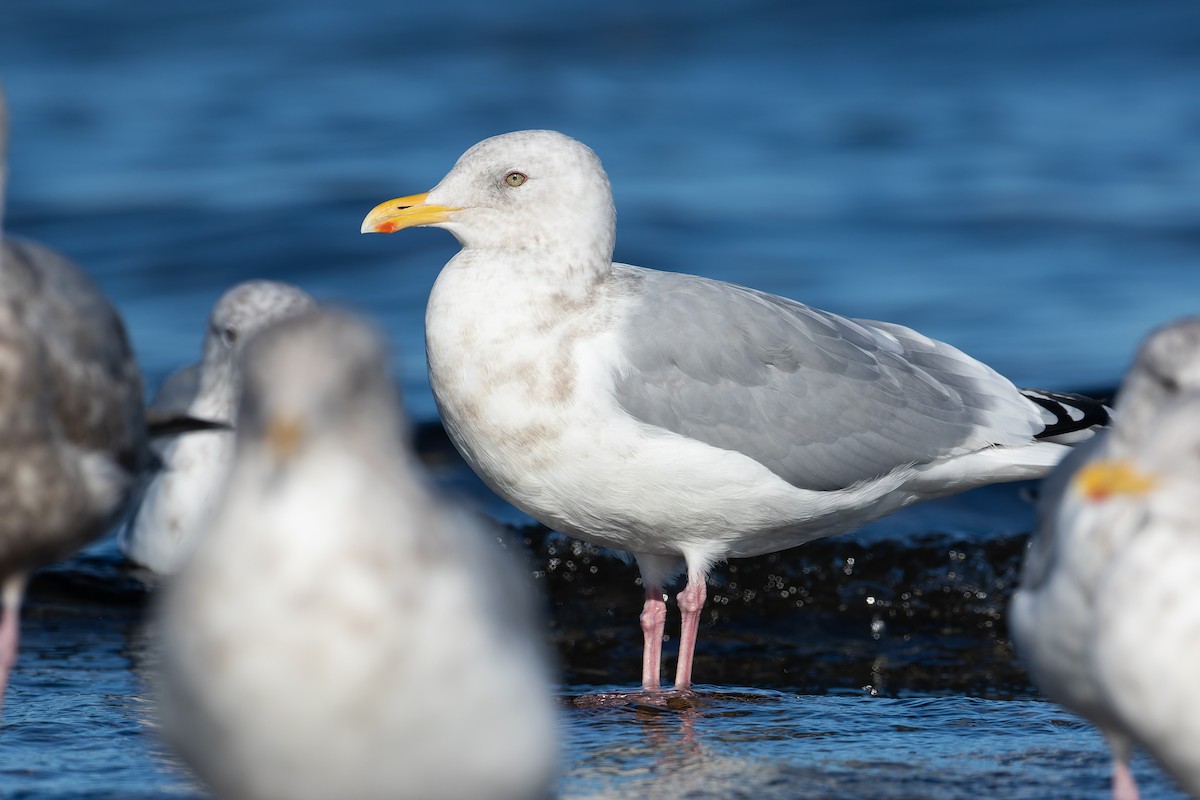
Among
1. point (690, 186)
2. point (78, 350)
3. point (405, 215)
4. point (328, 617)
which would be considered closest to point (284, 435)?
point (328, 617)

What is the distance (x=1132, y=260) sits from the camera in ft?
47.3

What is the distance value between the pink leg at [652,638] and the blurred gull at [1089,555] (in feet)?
6.89

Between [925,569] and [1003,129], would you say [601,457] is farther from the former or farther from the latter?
[1003,129]

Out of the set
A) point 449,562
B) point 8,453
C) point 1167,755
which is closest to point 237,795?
point 449,562

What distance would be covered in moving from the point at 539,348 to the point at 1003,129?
1481cm

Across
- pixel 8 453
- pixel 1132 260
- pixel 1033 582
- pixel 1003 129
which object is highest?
pixel 1003 129

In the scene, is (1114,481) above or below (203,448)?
below

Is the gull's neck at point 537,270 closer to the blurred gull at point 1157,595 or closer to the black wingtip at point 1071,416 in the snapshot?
the black wingtip at point 1071,416

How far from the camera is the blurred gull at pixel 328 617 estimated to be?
307cm

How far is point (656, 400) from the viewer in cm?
583

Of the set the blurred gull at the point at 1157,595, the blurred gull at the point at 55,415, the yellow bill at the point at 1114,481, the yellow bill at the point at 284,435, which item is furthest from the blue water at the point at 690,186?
the yellow bill at the point at 284,435

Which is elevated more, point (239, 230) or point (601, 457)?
point (239, 230)

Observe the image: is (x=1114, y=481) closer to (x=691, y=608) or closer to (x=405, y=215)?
(x=691, y=608)

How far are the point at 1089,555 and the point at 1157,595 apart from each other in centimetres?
24
